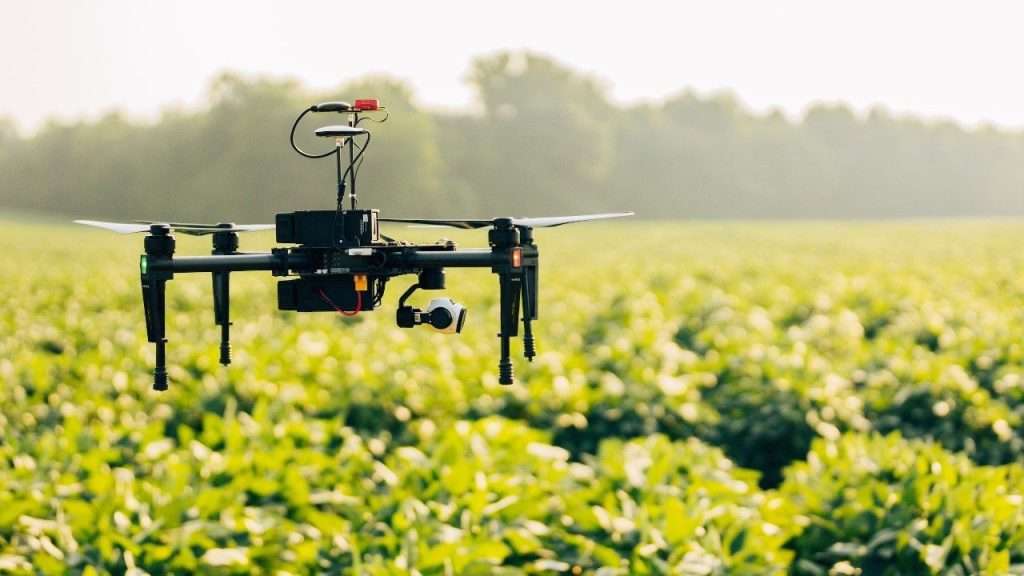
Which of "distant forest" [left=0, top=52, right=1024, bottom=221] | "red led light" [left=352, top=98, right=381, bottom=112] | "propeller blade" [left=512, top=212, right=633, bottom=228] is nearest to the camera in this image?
"propeller blade" [left=512, top=212, right=633, bottom=228]

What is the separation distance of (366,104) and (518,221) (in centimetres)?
29

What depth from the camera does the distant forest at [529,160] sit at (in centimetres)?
378

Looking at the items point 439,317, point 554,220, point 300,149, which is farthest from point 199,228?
point 554,220

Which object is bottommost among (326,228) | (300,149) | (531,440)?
(531,440)

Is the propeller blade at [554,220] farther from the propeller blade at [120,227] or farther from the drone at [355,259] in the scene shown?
the propeller blade at [120,227]

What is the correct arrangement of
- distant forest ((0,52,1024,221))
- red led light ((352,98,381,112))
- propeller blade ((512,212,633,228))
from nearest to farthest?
propeller blade ((512,212,633,228)) → red led light ((352,98,381,112)) → distant forest ((0,52,1024,221))

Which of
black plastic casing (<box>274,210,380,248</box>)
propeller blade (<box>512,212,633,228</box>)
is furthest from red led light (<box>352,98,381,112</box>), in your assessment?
propeller blade (<box>512,212,633,228</box>)

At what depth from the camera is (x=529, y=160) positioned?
2386 cm

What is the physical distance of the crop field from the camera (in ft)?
18.7

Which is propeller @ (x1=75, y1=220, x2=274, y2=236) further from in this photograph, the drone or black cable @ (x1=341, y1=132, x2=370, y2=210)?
black cable @ (x1=341, y1=132, x2=370, y2=210)

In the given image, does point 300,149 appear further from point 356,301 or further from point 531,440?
point 531,440

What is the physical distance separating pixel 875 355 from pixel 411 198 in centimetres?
705

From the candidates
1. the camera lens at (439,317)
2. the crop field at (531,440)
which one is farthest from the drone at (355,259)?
the crop field at (531,440)

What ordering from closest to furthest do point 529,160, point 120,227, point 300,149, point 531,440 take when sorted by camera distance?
1. point 300,149
2. point 120,227
3. point 531,440
4. point 529,160
